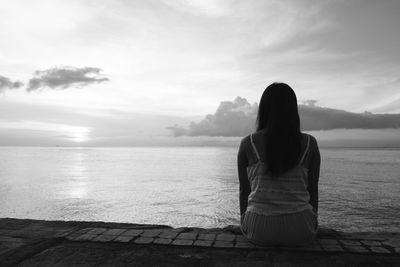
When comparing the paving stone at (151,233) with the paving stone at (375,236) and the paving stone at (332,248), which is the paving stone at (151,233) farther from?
the paving stone at (375,236)

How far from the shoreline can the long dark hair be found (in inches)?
44.7

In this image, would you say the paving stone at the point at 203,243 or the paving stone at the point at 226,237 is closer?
the paving stone at the point at 203,243

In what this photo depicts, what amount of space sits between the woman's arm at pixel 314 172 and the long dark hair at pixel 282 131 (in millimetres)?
260

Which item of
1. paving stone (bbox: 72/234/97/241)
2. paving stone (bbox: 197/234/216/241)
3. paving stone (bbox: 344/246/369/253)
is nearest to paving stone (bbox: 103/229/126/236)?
paving stone (bbox: 72/234/97/241)

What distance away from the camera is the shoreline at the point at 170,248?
372 cm

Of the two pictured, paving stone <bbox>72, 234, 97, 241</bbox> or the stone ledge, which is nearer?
the stone ledge

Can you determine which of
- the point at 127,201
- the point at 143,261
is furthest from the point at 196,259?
the point at 127,201

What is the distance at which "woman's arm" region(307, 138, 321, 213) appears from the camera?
3.70 meters

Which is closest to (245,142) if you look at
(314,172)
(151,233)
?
(314,172)

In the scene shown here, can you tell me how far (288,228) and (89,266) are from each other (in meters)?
2.33

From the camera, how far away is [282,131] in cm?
349

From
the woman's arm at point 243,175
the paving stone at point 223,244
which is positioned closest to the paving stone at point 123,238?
the paving stone at point 223,244

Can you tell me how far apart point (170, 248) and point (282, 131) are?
6.97 feet

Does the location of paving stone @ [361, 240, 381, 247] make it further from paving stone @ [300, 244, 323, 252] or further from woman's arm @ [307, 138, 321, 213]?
woman's arm @ [307, 138, 321, 213]
